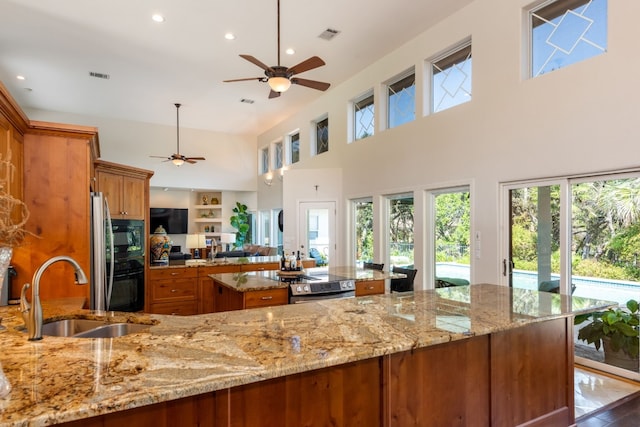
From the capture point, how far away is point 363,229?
267 inches

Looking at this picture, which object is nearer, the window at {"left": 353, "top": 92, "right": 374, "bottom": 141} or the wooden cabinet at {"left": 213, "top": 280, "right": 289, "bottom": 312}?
the wooden cabinet at {"left": 213, "top": 280, "right": 289, "bottom": 312}

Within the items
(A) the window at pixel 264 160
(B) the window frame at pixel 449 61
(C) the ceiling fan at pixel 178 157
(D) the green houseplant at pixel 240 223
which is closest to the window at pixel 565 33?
(B) the window frame at pixel 449 61

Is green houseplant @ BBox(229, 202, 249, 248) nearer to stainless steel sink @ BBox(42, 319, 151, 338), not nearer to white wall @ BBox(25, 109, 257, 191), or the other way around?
white wall @ BBox(25, 109, 257, 191)

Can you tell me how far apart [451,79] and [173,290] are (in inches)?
187

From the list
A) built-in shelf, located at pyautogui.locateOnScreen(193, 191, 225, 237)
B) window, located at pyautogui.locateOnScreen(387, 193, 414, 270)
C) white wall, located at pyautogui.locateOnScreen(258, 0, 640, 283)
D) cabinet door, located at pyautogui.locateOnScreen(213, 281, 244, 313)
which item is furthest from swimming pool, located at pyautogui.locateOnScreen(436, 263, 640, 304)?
built-in shelf, located at pyautogui.locateOnScreen(193, 191, 225, 237)

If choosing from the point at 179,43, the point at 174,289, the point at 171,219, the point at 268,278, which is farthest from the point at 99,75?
the point at 268,278

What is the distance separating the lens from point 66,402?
0.97 meters

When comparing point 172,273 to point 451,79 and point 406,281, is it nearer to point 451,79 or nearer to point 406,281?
point 406,281

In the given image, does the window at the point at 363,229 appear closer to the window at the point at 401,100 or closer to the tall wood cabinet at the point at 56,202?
the window at the point at 401,100

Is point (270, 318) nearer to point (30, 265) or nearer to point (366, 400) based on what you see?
point (366, 400)

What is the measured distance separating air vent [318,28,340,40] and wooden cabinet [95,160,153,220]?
A: 317cm

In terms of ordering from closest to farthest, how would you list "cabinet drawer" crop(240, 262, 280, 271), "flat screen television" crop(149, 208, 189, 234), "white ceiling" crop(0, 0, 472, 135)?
"white ceiling" crop(0, 0, 472, 135), "cabinet drawer" crop(240, 262, 280, 271), "flat screen television" crop(149, 208, 189, 234)

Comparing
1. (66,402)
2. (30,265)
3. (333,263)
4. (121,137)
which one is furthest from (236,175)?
(66,402)

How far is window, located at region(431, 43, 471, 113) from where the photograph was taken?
15.4 ft
